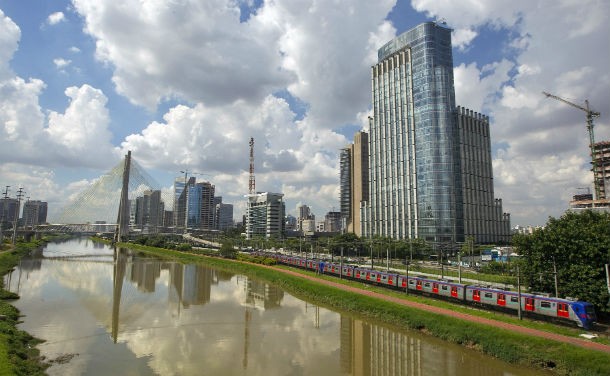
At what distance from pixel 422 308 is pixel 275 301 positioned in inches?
687

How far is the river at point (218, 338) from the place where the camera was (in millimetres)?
23266

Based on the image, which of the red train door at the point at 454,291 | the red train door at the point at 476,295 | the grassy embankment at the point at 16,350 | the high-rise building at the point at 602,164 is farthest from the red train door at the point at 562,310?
the high-rise building at the point at 602,164

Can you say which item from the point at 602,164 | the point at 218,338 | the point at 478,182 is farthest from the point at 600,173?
the point at 218,338

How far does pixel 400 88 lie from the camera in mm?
122250

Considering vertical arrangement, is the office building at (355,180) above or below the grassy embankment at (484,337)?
above

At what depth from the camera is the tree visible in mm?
30156

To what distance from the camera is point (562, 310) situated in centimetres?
2919

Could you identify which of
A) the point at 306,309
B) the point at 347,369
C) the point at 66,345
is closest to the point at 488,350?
the point at 347,369

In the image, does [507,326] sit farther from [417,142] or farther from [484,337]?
[417,142]

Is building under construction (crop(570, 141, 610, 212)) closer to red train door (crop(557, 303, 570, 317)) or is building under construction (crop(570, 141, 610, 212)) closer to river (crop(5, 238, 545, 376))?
red train door (crop(557, 303, 570, 317))

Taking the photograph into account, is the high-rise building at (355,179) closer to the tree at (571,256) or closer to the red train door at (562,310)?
the tree at (571,256)

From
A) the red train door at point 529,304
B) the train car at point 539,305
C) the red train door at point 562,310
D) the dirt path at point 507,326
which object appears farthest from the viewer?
the red train door at point 529,304

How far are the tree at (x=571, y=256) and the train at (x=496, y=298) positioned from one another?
1.95 m

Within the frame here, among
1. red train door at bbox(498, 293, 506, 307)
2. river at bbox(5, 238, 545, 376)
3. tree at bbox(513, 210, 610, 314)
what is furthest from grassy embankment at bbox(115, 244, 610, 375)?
tree at bbox(513, 210, 610, 314)
